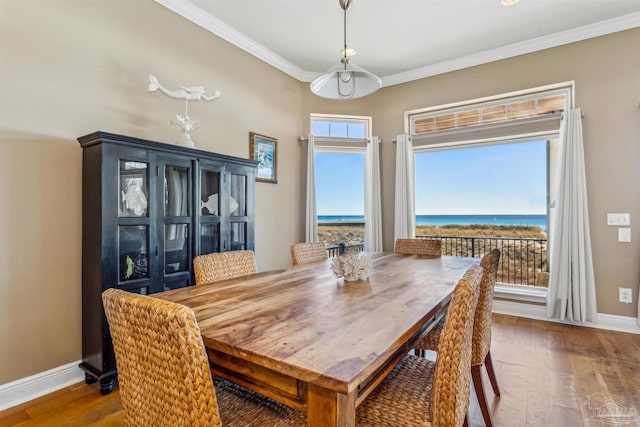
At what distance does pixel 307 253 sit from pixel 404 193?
1.94 metres

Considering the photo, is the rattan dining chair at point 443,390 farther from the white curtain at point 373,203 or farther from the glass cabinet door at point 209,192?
Result: the white curtain at point 373,203

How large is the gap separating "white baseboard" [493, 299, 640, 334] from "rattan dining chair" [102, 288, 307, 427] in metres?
3.36

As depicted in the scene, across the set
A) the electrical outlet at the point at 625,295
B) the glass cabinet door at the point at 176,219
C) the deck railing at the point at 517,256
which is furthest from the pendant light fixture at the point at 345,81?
the electrical outlet at the point at 625,295

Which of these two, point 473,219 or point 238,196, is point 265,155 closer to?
point 238,196

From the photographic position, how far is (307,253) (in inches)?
103

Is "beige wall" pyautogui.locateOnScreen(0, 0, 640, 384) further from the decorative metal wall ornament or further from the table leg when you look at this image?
the table leg

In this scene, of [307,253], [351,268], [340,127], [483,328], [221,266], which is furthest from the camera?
[340,127]

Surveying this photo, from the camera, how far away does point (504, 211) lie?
14.5 ft

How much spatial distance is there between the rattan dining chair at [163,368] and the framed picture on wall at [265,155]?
9.11ft

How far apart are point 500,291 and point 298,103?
3.32m

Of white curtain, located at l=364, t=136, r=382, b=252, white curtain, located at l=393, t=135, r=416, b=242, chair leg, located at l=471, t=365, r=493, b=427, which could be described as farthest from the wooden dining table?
white curtain, located at l=364, t=136, r=382, b=252

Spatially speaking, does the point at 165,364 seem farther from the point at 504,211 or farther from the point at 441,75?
the point at 504,211

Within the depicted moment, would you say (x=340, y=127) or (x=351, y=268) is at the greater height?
(x=340, y=127)

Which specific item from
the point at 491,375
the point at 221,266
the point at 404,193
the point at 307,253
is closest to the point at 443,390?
the point at 491,375
